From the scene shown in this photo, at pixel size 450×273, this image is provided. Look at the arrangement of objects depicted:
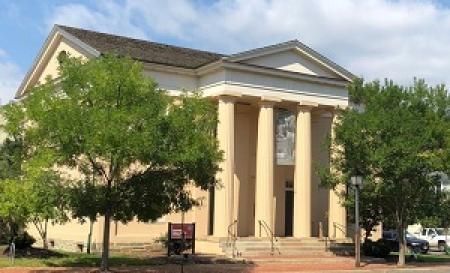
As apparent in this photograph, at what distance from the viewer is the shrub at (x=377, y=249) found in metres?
32.9

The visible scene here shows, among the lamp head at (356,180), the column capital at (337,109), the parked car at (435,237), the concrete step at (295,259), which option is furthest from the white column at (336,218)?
the parked car at (435,237)

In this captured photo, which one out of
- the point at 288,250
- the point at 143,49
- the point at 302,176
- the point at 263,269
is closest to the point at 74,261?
the point at 263,269

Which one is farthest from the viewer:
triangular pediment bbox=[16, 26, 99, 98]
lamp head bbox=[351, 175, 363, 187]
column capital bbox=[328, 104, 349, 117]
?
column capital bbox=[328, 104, 349, 117]

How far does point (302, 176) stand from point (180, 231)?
9468 mm

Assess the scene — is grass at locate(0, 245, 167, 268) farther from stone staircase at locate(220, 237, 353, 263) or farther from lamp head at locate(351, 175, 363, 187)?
lamp head at locate(351, 175, 363, 187)

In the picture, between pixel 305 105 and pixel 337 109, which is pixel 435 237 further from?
pixel 305 105

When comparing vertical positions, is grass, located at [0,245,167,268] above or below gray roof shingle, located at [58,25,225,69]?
below

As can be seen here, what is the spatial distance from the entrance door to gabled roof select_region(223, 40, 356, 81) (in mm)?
7498

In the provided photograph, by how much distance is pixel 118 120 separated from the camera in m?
17.6

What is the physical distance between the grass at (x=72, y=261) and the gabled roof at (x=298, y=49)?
1130cm

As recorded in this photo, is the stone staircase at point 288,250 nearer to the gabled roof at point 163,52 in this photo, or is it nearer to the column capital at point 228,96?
the column capital at point 228,96

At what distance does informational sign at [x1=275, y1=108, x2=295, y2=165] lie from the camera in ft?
111

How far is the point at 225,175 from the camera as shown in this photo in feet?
102

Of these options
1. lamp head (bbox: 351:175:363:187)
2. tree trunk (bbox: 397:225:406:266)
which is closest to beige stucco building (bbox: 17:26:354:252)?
tree trunk (bbox: 397:225:406:266)
